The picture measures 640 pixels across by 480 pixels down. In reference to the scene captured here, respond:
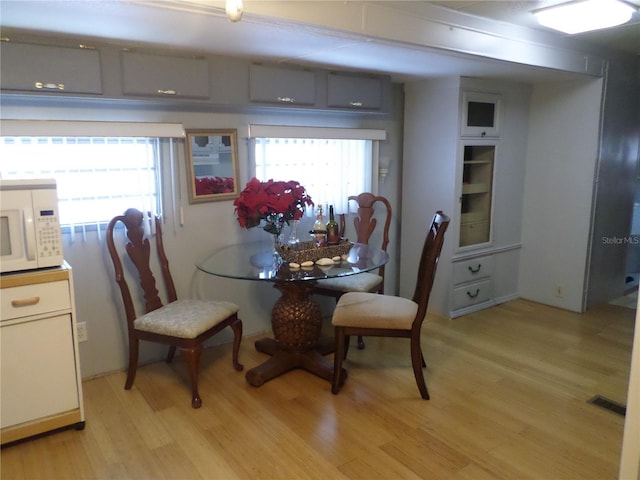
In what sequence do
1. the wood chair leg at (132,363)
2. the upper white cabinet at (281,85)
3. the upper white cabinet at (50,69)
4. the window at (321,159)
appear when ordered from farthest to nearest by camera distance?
the window at (321,159)
the upper white cabinet at (281,85)
the wood chair leg at (132,363)
the upper white cabinet at (50,69)

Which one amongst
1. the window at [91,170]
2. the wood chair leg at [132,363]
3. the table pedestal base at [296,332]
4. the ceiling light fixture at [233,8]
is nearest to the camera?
the ceiling light fixture at [233,8]

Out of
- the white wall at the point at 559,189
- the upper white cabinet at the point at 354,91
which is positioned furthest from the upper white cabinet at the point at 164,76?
the white wall at the point at 559,189

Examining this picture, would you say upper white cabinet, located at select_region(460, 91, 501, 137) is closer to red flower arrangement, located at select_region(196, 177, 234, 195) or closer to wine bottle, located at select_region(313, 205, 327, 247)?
wine bottle, located at select_region(313, 205, 327, 247)

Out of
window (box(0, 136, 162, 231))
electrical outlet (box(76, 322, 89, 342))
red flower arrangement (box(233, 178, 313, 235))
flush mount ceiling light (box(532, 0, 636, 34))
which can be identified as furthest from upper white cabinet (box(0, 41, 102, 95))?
flush mount ceiling light (box(532, 0, 636, 34))

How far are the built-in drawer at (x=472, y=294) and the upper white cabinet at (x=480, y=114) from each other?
1.23 m

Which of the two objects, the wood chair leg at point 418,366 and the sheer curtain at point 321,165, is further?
the sheer curtain at point 321,165

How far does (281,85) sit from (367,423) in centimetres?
210

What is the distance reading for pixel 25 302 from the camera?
212 cm

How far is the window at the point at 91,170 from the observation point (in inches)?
97.7

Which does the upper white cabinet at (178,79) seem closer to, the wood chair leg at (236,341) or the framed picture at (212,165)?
the framed picture at (212,165)

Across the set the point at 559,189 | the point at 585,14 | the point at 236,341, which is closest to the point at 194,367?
the point at 236,341

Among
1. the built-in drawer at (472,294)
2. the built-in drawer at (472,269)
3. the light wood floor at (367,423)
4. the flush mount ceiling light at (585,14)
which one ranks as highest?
the flush mount ceiling light at (585,14)

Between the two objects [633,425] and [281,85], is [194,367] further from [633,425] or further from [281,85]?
[633,425]

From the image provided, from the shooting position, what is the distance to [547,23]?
2.78m
